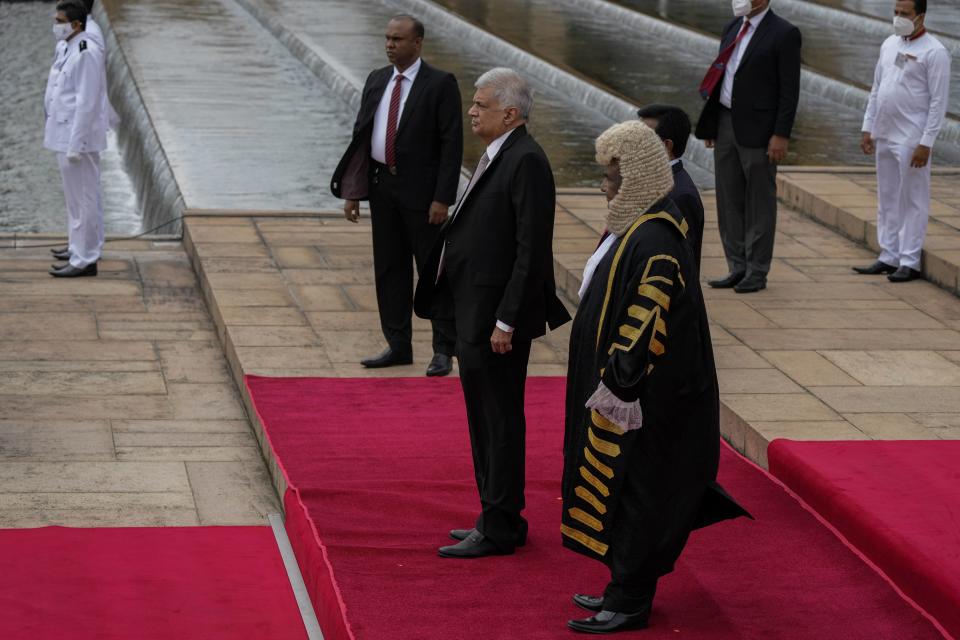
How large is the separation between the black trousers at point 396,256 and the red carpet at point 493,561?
0.92 meters

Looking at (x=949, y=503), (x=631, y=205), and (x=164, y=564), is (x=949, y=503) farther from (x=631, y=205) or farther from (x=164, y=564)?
(x=164, y=564)

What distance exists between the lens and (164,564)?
5559 mm

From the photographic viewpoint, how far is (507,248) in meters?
5.29

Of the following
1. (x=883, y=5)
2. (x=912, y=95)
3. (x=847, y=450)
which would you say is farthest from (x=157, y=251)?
(x=883, y=5)

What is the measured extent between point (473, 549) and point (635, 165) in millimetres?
1522

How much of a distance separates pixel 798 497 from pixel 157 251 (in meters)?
5.57

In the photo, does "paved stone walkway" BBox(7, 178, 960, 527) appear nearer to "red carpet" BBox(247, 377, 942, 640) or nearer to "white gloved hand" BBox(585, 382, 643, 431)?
"red carpet" BBox(247, 377, 942, 640)

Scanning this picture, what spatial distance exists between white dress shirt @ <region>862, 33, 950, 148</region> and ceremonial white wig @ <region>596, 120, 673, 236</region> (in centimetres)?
482

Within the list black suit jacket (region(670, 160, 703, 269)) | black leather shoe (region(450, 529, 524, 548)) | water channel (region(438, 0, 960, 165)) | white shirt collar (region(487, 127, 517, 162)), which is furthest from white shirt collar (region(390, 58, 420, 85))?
water channel (region(438, 0, 960, 165))

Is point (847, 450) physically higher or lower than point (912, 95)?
lower

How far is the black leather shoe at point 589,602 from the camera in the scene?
4895mm

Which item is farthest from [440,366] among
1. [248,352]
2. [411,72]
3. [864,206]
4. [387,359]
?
[864,206]

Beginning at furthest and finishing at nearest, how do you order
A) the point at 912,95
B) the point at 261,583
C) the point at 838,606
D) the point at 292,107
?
the point at 292,107
the point at 912,95
the point at 261,583
the point at 838,606

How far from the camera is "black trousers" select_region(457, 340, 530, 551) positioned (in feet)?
17.4
